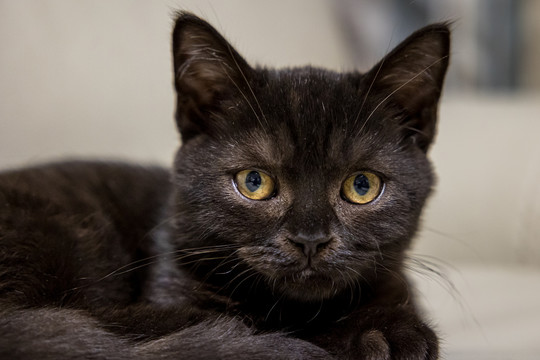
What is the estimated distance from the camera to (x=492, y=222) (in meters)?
2.79

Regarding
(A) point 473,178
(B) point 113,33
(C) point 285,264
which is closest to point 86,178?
(C) point 285,264

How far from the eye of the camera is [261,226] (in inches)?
52.7

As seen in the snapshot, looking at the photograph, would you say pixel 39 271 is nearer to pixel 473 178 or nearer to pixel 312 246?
pixel 312 246

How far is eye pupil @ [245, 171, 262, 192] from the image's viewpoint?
1.41m

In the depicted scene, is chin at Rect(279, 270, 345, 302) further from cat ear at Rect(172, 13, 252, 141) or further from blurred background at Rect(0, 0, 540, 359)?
blurred background at Rect(0, 0, 540, 359)

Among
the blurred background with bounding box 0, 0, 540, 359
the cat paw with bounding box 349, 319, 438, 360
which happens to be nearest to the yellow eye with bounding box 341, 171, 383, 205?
the cat paw with bounding box 349, 319, 438, 360

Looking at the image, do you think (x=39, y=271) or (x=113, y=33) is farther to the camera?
(x=113, y=33)

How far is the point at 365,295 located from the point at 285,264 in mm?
305

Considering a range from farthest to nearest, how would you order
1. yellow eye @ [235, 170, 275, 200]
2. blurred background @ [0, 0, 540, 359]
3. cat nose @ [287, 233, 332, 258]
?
blurred background @ [0, 0, 540, 359] → yellow eye @ [235, 170, 275, 200] → cat nose @ [287, 233, 332, 258]

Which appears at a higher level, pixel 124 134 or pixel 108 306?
pixel 124 134

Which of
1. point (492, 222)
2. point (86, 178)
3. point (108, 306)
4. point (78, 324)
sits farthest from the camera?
point (492, 222)

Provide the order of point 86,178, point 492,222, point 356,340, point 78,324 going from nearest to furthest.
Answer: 1. point 78,324
2. point 356,340
3. point 86,178
4. point 492,222

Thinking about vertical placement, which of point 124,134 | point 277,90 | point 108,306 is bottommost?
point 108,306

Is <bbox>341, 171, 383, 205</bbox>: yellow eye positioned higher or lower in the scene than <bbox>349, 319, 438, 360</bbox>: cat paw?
higher
